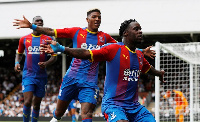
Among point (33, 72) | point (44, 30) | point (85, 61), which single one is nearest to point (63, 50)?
point (44, 30)

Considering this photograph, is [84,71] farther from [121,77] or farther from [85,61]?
[121,77]

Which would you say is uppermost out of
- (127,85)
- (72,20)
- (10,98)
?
(72,20)

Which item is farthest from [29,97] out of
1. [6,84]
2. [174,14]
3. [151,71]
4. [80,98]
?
[6,84]

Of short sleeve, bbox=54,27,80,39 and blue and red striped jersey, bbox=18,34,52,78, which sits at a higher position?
short sleeve, bbox=54,27,80,39

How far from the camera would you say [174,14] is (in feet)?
70.9

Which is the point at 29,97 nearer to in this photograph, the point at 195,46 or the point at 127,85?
the point at 127,85

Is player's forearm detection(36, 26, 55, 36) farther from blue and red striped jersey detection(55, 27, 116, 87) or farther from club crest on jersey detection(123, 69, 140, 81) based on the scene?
club crest on jersey detection(123, 69, 140, 81)

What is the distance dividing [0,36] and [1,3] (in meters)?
2.03

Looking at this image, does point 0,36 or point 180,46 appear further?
point 0,36

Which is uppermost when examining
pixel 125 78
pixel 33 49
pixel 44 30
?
pixel 44 30

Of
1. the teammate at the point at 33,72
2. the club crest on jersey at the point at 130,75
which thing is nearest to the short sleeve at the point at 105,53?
the club crest on jersey at the point at 130,75

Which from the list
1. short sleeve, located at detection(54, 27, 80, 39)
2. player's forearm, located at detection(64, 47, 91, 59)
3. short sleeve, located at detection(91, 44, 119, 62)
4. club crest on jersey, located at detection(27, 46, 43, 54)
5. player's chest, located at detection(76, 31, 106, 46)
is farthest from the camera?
club crest on jersey, located at detection(27, 46, 43, 54)

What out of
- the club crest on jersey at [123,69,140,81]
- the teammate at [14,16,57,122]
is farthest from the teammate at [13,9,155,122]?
the teammate at [14,16,57,122]

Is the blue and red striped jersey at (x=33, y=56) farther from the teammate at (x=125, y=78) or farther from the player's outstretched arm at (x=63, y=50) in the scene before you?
the player's outstretched arm at (x=63, y=50)
